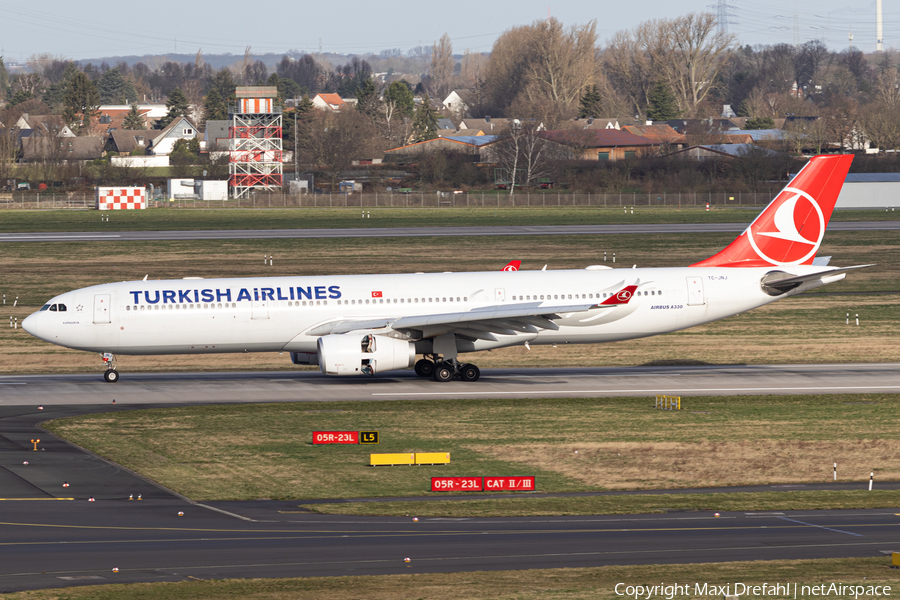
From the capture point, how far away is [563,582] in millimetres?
17719

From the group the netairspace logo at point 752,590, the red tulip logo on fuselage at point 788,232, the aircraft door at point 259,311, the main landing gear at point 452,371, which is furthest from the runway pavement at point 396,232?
the netairspace logo at point 752,590

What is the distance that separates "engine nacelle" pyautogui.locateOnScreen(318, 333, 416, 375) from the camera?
3744 cm

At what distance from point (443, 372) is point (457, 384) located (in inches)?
30.2

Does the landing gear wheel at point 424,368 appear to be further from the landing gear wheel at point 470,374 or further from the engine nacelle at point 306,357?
the engine nacelle at point 306,357

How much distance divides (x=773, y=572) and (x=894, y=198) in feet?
372

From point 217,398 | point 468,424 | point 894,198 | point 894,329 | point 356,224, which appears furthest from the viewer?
point 894,198

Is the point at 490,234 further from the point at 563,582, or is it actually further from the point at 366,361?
the point at 563,582

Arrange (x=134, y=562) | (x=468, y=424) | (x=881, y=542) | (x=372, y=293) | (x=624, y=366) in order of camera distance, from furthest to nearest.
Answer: (x=624, y=366)
(x=372, y=293)
(x=468, y=424)
(x=881, y=542)
(x=134, y=562)

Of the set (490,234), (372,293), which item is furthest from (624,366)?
(490,234)

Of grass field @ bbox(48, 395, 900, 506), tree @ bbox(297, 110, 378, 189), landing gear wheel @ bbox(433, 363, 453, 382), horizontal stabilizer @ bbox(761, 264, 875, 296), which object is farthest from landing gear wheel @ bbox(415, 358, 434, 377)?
tree @ bbox(297, 110, 378, 189)

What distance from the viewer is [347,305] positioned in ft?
131

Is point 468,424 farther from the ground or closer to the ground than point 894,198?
closer to the ground

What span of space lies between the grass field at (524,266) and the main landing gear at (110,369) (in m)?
4.06

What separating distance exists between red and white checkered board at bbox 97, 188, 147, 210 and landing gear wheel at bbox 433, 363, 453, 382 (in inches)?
3594
